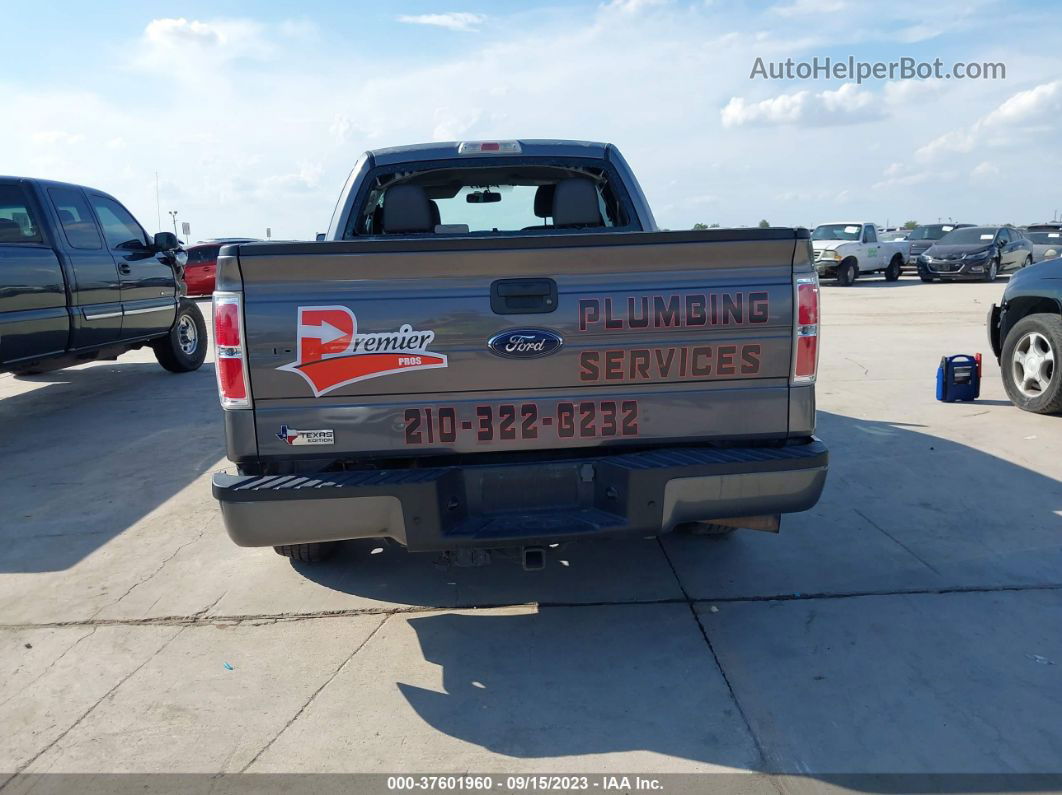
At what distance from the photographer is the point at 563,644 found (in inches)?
135

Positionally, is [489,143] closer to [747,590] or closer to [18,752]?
[747,590]

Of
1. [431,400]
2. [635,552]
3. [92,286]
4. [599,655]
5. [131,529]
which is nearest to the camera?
[431,400]

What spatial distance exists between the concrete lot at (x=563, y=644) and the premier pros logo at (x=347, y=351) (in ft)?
3.89

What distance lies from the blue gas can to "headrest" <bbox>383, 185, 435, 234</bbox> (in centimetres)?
527

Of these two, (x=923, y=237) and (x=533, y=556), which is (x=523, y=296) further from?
(x=923, y=237)

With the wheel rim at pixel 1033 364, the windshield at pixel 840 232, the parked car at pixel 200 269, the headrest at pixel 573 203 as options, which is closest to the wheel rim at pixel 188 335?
Result: the headrest at pixel 573 203

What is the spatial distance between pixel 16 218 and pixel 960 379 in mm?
8401

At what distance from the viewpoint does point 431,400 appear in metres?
3.07

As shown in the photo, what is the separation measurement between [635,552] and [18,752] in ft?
9.15

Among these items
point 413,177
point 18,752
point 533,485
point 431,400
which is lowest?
point 18,752

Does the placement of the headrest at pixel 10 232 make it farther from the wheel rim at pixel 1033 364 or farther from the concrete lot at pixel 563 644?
the wheel rim at pixel 1033 364

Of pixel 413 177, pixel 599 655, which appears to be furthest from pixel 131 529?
pixel 599 655

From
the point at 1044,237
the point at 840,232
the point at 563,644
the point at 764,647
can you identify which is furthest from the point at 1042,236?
the point at 563,644

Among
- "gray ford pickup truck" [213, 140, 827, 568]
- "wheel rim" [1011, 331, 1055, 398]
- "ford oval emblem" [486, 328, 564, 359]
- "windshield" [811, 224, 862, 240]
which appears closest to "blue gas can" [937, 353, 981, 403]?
"wheel rim" [1011, 331, 1055, 398]
